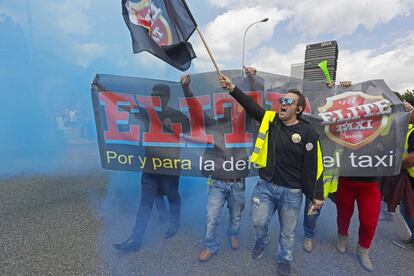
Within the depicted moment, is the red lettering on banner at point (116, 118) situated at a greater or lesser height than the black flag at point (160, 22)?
lesser

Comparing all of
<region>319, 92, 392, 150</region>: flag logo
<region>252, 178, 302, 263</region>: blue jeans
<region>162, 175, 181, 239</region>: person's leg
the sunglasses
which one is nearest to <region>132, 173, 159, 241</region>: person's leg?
<region>162, 175, 181, 239</region>: person's leg

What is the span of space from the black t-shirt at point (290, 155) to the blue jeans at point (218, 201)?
0.47m

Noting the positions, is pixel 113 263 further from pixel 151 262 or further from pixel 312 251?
pixel 312 251

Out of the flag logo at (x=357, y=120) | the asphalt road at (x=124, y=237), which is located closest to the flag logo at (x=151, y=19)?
the flag logo at (x=357, y=120)

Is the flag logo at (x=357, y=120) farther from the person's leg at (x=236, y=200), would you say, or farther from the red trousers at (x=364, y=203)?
the person's leg at (x=236, y=200)

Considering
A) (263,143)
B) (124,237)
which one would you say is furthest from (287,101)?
(124,237)

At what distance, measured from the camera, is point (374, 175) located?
2416 millimetres

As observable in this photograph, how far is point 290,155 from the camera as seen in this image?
2051 mm

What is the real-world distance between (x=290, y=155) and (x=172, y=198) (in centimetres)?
151

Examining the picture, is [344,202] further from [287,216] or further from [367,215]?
[287,216]

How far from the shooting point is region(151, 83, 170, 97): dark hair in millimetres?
2652

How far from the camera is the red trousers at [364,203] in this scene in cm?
235

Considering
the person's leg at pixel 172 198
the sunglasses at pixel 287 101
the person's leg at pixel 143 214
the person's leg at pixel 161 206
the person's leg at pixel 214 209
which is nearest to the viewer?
the sunglasses at pixel 287 101

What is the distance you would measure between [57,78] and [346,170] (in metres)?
4.46
